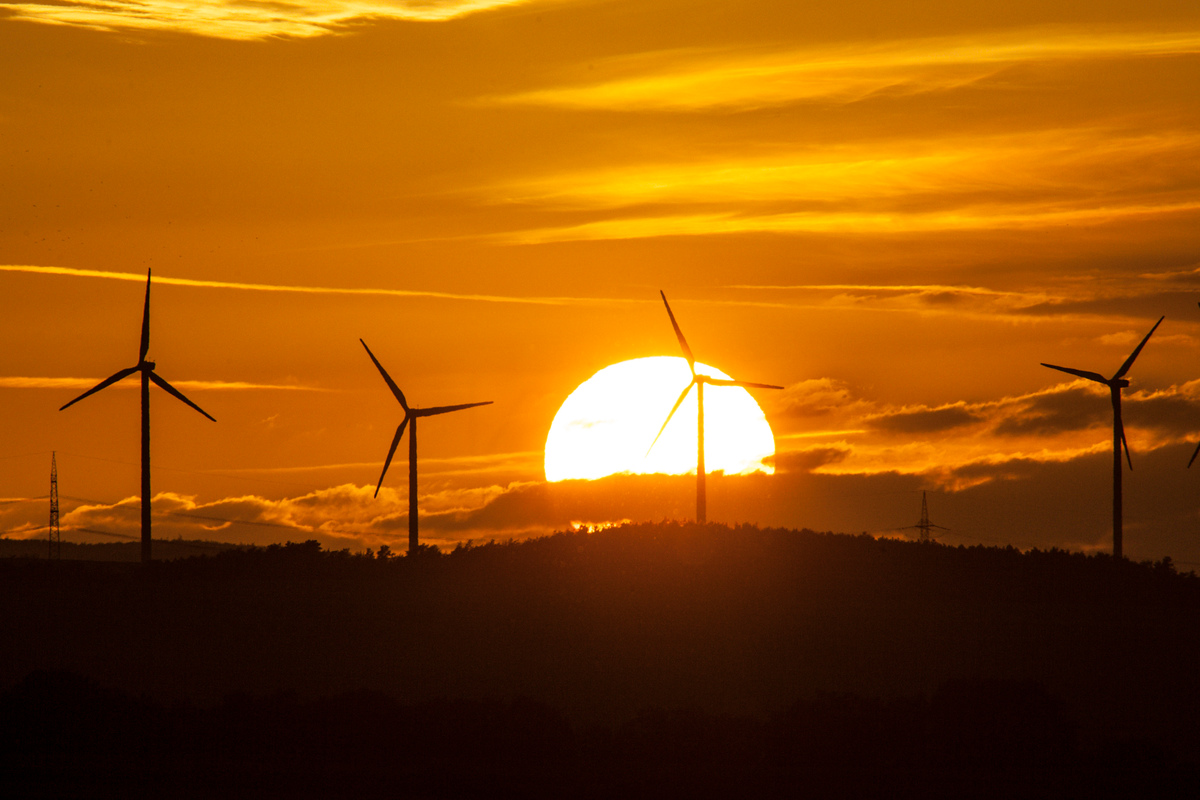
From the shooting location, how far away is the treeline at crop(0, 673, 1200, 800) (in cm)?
6081

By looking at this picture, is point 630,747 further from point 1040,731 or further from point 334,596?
point 334,596

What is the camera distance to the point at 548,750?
7019 centimetres

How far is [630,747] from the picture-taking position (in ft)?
231

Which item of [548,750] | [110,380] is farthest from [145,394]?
[548,750]

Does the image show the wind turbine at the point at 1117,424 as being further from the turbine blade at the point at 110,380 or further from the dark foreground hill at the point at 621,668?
the turbine blade at the point at 110,380

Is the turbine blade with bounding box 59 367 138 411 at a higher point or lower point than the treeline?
higher

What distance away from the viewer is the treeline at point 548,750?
60812 mm

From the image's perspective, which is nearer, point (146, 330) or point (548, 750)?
point (548, 750)

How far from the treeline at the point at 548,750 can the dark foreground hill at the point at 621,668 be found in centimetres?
20

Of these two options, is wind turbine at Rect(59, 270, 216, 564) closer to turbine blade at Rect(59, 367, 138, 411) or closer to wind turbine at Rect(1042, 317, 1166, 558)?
turbine blade at Rect(59, 367, 138, 411)

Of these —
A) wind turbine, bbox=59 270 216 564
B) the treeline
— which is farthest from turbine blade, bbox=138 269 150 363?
the treeline

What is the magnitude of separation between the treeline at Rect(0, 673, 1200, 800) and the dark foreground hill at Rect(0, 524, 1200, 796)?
20cm

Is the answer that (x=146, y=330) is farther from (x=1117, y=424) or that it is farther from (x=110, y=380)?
(x=1117, y=424)

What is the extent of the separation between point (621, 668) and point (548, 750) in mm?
23205
